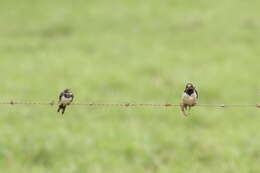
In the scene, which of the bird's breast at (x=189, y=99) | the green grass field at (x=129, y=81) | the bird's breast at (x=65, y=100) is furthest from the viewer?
the green grass field at (x=129, y=81)

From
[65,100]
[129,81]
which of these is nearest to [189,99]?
[65,100]

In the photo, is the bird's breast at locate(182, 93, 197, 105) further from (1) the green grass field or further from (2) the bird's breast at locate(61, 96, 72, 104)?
(1) the green grass field

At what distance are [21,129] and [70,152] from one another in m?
1.06

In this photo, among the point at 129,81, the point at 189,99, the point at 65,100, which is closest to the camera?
the point at 189,99

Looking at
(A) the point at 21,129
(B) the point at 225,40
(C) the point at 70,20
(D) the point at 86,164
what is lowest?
(D) the point at 86,164

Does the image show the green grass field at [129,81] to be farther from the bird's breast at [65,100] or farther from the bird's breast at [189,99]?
the bird's breast at [189,99]

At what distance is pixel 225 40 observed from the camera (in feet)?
43.6

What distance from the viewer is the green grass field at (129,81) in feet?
24.1

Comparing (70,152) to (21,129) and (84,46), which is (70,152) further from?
(84,46)

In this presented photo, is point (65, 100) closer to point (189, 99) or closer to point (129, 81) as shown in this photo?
point (189, 99)

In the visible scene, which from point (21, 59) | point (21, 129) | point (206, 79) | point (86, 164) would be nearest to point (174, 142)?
point (86, 164)

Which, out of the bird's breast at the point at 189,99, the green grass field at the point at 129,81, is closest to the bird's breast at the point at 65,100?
the bird's breast at the point at 189,99

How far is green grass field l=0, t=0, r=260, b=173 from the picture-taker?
735 centimetres

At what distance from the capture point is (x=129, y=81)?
412 inches
